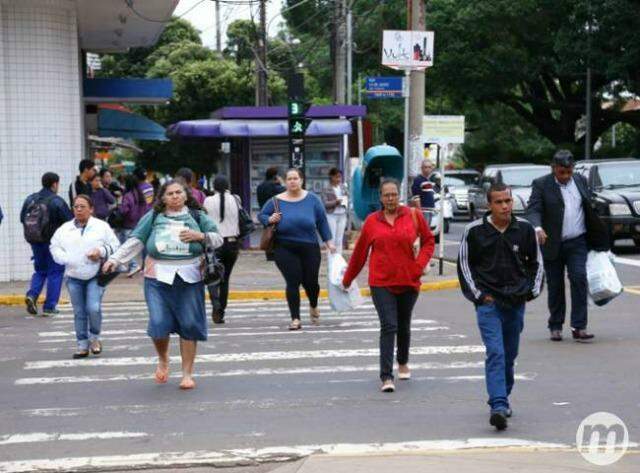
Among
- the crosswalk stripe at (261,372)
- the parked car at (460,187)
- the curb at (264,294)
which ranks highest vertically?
the crosswalk stripe at (261,372)

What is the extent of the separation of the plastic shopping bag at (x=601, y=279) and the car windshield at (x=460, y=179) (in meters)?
32.4

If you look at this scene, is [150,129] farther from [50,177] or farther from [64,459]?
[64,459]

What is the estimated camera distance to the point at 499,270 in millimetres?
8102

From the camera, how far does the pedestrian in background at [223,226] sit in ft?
45.9

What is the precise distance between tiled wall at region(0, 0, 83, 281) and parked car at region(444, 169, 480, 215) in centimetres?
2226

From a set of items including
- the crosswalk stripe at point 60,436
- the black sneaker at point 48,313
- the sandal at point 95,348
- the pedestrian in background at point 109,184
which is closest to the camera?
the crosswalk stripe at point 60,436

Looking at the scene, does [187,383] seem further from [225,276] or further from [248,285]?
[248,285]

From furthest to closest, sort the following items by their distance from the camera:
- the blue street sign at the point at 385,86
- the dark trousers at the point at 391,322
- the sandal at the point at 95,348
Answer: the blue street sign at the point at 385,86 < the sandal at the point at 95,348 < the dark trousers at the point at 391,322

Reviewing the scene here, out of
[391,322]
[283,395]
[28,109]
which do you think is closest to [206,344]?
[283,395]

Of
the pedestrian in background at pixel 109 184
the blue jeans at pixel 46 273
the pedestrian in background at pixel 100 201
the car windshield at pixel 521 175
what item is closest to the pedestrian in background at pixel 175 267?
the blue jeans at pixel 46 273

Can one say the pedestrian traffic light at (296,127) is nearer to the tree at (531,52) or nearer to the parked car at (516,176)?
the parked car at (516,176)

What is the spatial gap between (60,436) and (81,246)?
11.2 ft

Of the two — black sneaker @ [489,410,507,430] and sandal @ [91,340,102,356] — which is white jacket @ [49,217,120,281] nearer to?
sandal @ [91,340,102,356]

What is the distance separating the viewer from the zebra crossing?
762 centimetres
